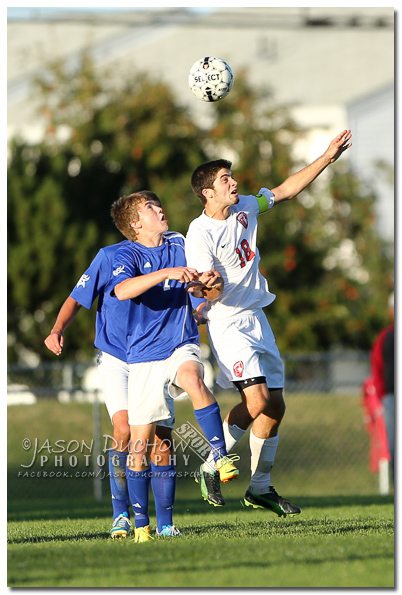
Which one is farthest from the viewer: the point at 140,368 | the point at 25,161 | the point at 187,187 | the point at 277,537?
the point at 25,161

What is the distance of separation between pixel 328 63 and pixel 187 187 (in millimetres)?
14110

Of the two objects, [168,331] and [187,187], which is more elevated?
[187,187]

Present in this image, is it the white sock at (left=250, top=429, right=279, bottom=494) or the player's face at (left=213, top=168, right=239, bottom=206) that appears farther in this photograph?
the white sock at (left=250, top=429, right=279, bottom=494)

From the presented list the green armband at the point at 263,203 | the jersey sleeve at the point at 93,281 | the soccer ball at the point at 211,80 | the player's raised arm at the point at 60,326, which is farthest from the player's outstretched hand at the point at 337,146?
the player's raised arm at the point at 60,326

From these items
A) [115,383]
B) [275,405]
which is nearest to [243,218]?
[275,405]

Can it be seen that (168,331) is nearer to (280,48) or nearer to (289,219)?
(289,219)

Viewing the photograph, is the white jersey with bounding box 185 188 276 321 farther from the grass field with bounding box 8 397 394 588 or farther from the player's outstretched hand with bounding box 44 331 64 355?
the grass field with bounding box 8 397 394 588

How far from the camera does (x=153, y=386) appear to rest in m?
6.43

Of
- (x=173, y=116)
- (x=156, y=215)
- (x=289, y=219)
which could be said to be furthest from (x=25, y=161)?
(x=156, y=215)

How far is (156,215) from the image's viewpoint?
6719 millimetres

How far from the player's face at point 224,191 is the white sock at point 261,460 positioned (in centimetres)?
186

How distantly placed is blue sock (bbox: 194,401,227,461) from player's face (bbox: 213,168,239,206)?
1.56m

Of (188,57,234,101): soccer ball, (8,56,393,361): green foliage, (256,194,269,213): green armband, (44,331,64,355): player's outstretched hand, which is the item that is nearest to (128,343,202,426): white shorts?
(44,331,64,355): player's outstretched hand

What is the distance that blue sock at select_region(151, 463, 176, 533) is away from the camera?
21.5 feet
